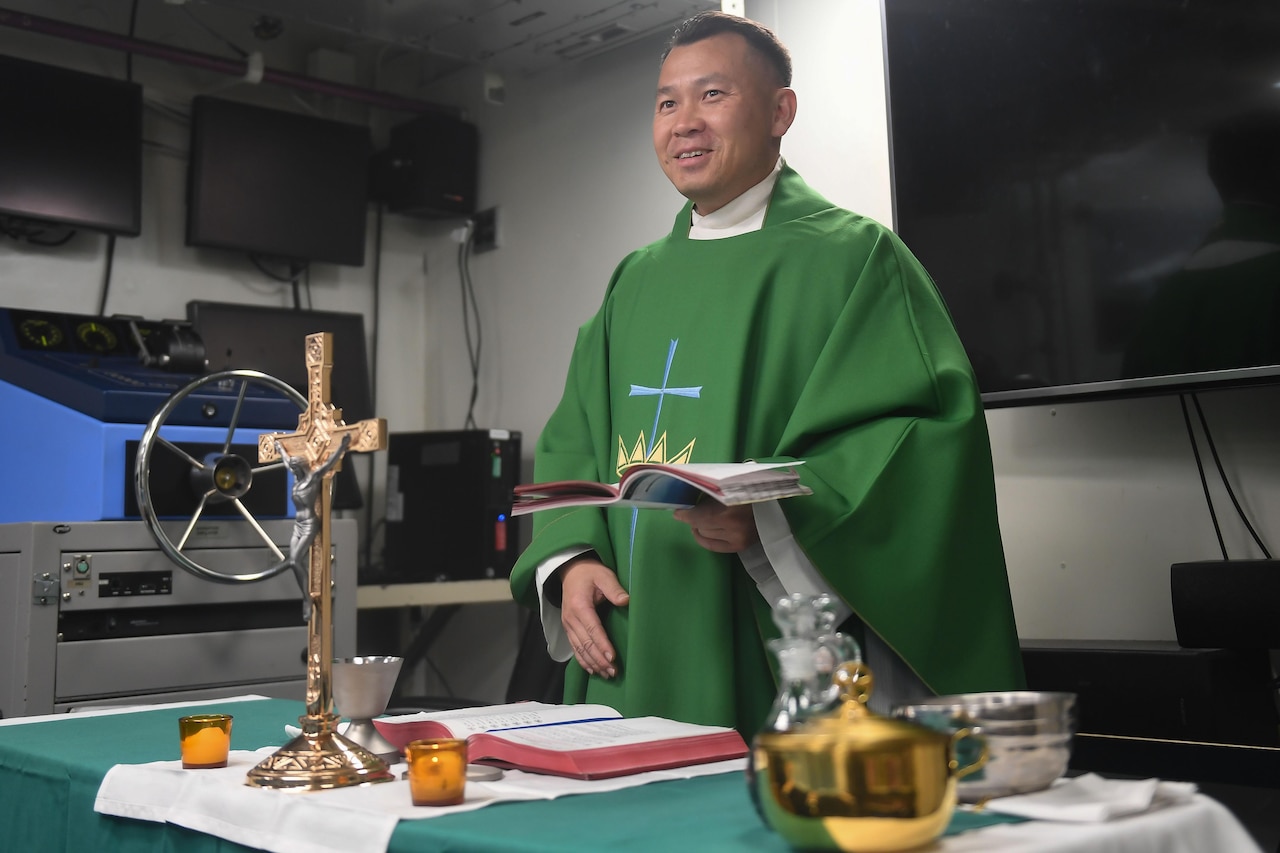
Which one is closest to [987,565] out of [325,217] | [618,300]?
[618,300]

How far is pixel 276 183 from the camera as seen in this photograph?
415cm

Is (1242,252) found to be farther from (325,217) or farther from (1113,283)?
(325,217)

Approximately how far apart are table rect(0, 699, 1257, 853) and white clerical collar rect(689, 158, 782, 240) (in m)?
1.03

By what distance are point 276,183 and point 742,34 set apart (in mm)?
2627

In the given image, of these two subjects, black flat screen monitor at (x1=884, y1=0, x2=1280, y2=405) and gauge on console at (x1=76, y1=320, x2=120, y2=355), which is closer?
black flat screen monitor at (x1=884, y1=0, x2=1280, y2=405)

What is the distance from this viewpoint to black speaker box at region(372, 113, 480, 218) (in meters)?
4.35

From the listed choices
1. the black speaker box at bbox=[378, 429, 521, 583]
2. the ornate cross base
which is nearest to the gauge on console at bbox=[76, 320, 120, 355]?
the black speaker box at bbox=[378, 429, 521, 583]

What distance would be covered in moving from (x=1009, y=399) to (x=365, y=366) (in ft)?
8.31

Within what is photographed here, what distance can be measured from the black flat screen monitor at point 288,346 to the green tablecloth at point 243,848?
7.80ft

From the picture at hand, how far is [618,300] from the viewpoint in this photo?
6.76 ft

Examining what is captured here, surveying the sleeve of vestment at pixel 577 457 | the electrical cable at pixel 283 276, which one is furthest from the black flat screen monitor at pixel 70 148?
the sleeve of vestment at pixel 577 457

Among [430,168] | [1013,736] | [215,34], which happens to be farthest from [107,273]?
[1013,736]

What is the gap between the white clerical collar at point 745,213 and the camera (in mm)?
1952

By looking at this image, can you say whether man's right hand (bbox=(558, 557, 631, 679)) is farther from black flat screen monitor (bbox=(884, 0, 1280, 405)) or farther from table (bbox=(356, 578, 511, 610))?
table (bbox=(356, 578, 511, 610))
